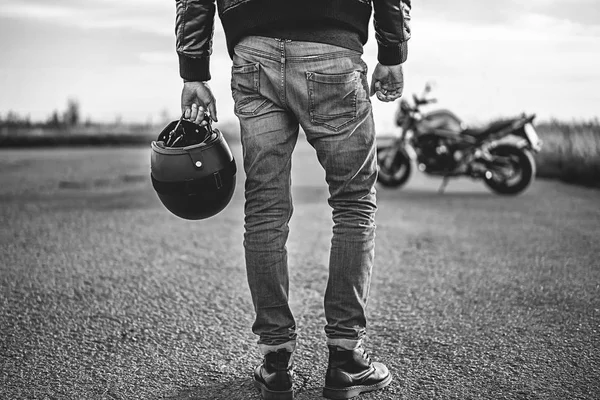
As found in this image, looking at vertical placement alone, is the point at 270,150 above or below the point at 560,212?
above

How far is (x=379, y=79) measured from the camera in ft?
8.76

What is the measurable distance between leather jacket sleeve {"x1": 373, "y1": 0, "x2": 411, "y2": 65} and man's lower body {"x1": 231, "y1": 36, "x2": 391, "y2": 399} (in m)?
0.16

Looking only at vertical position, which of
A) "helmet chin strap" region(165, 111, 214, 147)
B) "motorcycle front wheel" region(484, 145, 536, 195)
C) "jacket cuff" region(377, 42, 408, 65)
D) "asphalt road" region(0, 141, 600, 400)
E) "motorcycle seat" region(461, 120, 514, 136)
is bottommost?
"asphalt road" region(0, 141, 600, 400)

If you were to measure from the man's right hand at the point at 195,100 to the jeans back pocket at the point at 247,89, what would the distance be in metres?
0.15

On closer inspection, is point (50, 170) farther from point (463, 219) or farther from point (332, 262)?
point (332, 262)

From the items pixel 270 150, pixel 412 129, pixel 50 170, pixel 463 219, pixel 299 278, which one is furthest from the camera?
pixel 50 170

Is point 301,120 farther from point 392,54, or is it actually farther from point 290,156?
point 392,54

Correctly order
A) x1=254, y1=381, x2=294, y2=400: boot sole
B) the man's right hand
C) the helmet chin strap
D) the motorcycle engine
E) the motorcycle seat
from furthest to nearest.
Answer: the motorcycle engine → the motorcycle seat → the helmet chin strap → the man's right hand → x1=254, y1=381, x2=294, y2=400: boot sole

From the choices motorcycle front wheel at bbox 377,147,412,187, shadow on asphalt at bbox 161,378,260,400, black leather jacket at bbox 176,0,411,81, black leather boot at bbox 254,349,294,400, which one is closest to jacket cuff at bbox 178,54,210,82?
black leather jacket at bbox 176,0,411,81

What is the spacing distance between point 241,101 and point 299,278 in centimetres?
210

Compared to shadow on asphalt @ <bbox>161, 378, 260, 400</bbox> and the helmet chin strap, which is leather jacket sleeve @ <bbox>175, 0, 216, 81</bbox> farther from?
shadow on asphalt @ <bbox>161, 378, 260, 400</bbox>

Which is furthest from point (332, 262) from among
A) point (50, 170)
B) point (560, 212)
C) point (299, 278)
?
point (50, 170)

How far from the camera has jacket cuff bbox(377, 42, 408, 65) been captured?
2615mm

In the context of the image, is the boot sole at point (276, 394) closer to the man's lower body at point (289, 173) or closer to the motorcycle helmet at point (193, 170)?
the man's lower body at point (289, 173)
